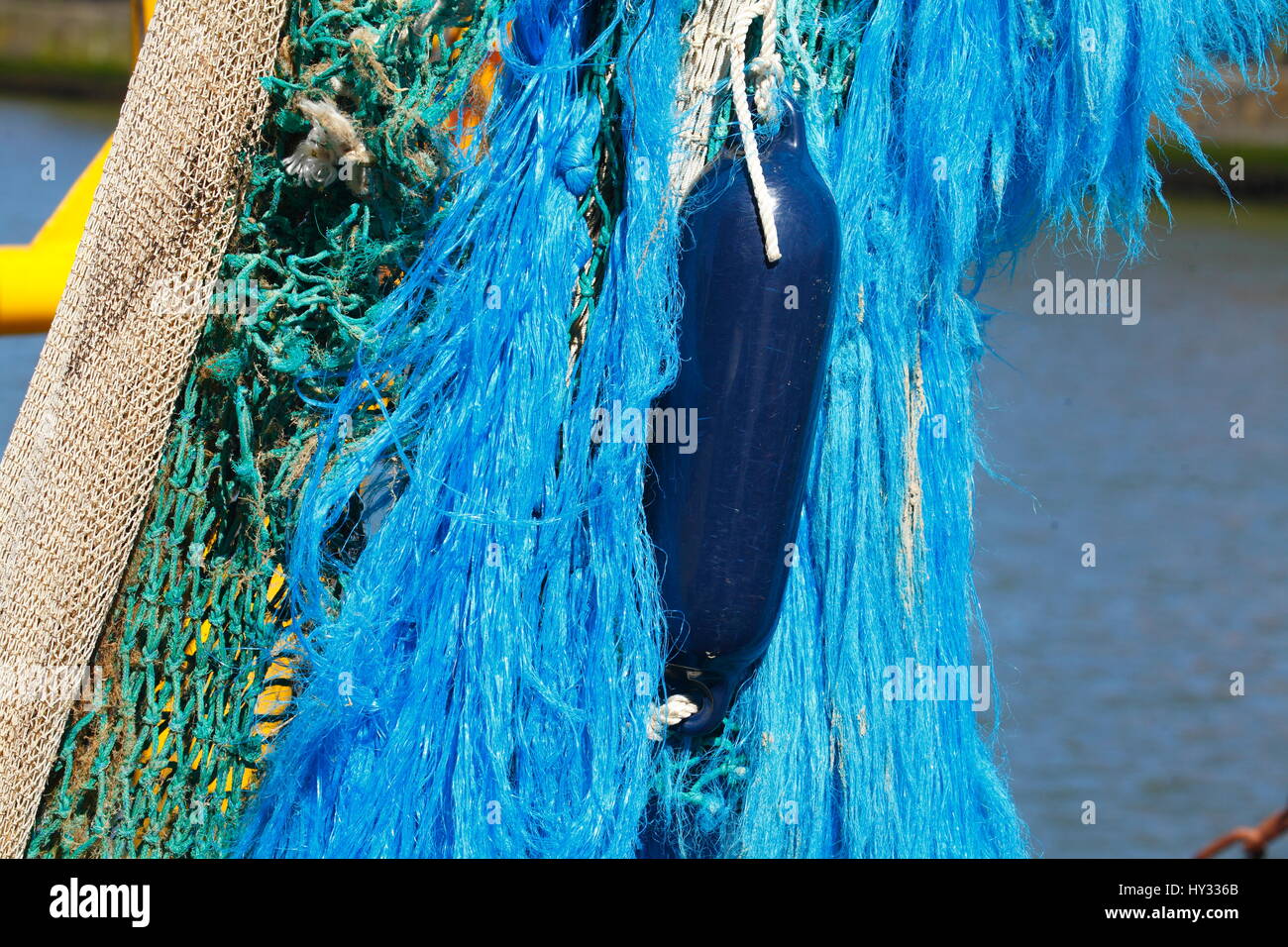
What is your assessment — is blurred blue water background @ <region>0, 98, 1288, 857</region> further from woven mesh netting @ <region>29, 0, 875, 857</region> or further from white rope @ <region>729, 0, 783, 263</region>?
woven mesh netting @ <region>29, 0, 875, 857</region>

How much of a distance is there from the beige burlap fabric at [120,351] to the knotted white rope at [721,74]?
33cm

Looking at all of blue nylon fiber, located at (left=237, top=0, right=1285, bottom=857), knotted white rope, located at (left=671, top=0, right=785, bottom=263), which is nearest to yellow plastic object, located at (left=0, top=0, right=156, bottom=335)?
blue nylon fiber, located at (left=237, top=0, right=1285, bottom=857)

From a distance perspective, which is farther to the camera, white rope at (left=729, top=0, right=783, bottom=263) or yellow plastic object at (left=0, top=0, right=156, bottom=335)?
yellow plastic object at (left=0, top=0, right=156, bottom=335)

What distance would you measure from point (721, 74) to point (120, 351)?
0.53 metres

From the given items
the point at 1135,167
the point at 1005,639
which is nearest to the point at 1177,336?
the point at 1005,639

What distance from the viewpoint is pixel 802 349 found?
102 cm

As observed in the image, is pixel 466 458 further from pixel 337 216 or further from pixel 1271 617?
pixel 1271 617

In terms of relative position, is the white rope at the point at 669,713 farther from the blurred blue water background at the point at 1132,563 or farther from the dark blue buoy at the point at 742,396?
the blurred blue water background at the point at 1132,563

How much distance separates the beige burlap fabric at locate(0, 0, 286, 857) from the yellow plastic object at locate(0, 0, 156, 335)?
241mm

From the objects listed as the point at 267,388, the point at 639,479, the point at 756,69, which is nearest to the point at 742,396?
the point at 639,479

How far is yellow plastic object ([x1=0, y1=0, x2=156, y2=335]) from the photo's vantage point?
136 cm

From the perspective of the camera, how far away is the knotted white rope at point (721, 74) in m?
1.04

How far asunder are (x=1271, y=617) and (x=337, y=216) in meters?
3.79

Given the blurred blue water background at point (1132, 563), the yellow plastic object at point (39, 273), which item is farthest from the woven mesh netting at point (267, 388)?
the blurred blue water background at point (1132, 563)
